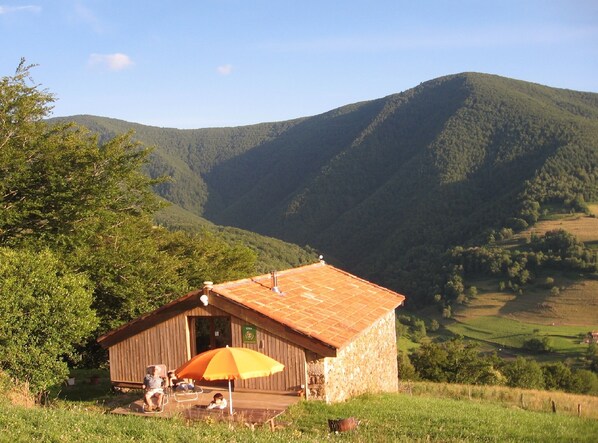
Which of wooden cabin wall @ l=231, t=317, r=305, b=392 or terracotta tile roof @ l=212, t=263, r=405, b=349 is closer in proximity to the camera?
wooden cabin wall @ l=231, t=317, r=305, b=392

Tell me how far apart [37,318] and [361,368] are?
9332 millimetres

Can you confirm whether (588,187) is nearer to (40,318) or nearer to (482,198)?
(482,198)

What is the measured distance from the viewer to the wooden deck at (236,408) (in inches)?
470

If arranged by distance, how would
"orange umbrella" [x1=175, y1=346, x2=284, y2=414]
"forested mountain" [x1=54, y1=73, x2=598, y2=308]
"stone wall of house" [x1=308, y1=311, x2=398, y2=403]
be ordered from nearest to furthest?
"orange umbrella" [x1=175, y1=346, x2=284, y2=414] → "stone wall of house" [x1=308, y1=311, x2=398, y2=403] → "forested mountain" [x1=54, y1=73, x2=598, y2=308]

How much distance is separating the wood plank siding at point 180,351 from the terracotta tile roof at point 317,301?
61cm

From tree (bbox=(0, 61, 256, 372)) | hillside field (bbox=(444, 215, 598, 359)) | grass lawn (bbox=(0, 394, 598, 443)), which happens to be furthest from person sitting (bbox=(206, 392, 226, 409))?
hillside field (bbox=(444, 215, 598, 359))

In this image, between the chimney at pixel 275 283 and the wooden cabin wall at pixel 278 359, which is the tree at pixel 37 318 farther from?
the chimney at pixel 275 283

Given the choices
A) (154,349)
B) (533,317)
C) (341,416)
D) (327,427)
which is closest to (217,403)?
(327,427)

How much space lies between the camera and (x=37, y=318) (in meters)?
16.1

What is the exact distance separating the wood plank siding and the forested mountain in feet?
297

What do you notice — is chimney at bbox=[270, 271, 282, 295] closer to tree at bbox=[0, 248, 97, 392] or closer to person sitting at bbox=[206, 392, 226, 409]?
person sitting at bbox=[206, 392, 226, 409]

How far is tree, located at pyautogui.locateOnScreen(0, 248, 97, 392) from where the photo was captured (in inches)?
606

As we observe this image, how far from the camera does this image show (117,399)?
49.6 feet

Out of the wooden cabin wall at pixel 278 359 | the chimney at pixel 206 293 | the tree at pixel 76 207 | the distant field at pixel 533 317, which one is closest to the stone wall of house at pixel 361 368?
the wooden cabin wall at pixel 278 359
